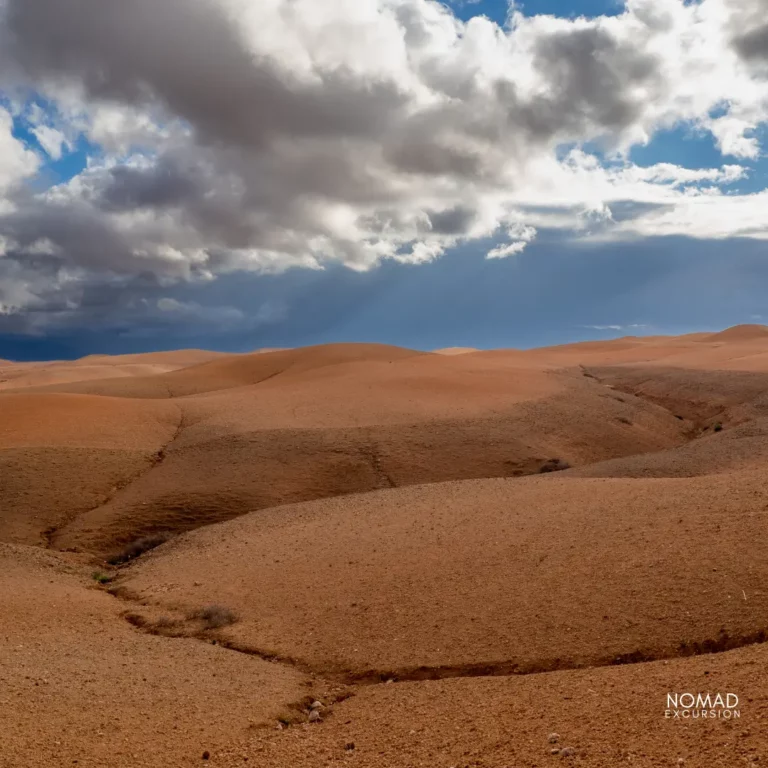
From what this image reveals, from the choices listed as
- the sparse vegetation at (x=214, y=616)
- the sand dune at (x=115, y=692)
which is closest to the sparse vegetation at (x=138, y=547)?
the sand dune at (x=115, y=692)

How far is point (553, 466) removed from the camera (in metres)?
26.0

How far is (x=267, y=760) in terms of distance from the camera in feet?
24.4

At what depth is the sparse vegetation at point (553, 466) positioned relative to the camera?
2578cm

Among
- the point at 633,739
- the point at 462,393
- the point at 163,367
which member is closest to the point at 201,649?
the point at 633,739

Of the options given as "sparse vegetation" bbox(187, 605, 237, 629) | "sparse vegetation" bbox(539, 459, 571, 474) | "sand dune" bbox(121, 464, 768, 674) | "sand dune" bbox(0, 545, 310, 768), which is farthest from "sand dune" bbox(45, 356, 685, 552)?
"sand dune" bbox(0, 545, 310, 768)

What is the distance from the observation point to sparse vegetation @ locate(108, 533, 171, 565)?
62.4 feet

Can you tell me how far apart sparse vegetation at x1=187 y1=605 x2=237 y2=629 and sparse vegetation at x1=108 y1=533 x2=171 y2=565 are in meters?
6.63

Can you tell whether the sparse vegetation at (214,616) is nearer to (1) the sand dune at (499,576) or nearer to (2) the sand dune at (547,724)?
(1) the sand dune at (499,576)

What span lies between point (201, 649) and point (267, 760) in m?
4.36

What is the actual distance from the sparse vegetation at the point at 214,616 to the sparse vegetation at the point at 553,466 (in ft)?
49.5

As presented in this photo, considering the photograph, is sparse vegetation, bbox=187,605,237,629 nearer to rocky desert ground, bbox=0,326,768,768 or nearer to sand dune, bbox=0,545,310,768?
rocky desert ground, bbox=0,326,768,768

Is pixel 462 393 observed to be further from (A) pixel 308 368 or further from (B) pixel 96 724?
(B) pixel 96 724

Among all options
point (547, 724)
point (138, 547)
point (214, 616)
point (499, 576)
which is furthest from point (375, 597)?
point (138, 547)

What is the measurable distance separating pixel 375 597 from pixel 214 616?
282 centimetres
